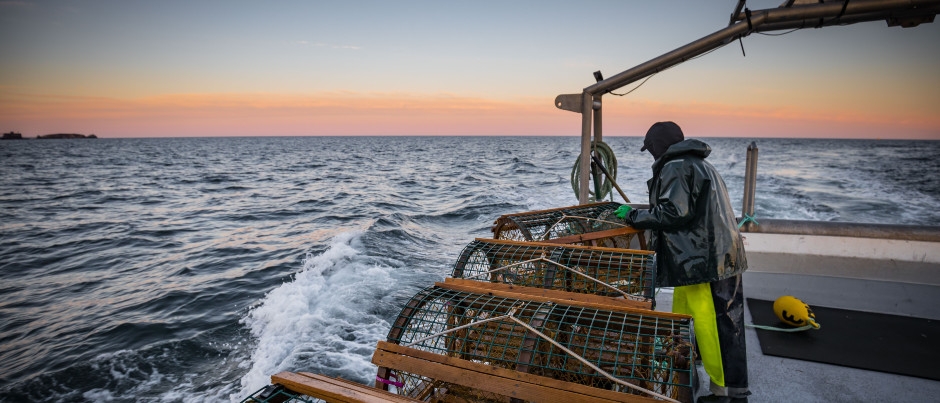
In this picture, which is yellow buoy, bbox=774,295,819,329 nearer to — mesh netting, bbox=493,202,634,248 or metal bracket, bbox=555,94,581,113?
mesh netting, bbox=493,202,634,248

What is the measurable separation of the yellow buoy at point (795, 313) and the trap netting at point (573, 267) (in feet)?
6.63

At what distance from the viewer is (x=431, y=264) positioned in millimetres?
8781

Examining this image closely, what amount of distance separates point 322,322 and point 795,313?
17.0 ft

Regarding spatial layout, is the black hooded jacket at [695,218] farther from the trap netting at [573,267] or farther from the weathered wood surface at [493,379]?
the weathered wood surface at [493,379]

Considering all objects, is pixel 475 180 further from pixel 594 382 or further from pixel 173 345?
pixel 594 382

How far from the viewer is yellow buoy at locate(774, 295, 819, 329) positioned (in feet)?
13.1

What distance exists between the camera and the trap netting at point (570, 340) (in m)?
1.92

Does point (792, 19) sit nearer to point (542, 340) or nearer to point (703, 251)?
point (703, 251)

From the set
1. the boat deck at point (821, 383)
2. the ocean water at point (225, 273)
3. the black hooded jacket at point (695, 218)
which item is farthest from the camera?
the ocean water at point (225, 273)

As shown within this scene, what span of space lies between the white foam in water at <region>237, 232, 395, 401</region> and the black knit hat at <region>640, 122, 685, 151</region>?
3.63 m

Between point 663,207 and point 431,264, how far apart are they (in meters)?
6.40

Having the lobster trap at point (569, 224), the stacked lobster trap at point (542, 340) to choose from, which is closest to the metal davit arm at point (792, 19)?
the lobster trap at point (569, 224)

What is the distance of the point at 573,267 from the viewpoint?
2969 millimetres

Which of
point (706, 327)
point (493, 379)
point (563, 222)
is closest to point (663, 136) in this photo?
point (706, 327)
